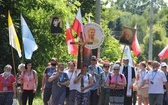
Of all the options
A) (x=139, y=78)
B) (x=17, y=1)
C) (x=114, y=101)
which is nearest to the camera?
(x=114, y=101)

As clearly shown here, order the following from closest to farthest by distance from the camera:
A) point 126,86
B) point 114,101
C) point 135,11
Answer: point 114,101
point 126,86
point 135,11

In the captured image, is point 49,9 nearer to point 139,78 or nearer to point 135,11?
point 139,78

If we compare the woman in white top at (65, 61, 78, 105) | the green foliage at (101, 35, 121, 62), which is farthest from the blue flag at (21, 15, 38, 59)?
the green foliage at (101, 35, 121, 62)

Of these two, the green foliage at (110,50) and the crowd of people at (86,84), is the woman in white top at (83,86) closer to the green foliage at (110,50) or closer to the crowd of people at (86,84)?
the crowd of people at (86,84)

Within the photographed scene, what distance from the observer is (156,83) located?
15.8 metres

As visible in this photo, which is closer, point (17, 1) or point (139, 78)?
point (139, 78)

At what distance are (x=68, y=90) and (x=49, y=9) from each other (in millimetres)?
10117

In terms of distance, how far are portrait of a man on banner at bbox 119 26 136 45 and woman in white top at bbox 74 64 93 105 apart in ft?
8.27

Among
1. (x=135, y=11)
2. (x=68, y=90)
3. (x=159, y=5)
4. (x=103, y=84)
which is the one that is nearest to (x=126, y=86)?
(x=103, y=84)

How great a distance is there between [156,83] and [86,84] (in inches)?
84.5

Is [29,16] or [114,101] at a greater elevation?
[29,16]

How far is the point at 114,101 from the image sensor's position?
15.1m

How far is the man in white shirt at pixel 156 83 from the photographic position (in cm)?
1577

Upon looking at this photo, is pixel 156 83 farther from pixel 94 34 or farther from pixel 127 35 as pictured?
pixel 94 34
